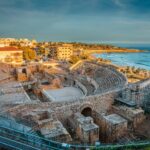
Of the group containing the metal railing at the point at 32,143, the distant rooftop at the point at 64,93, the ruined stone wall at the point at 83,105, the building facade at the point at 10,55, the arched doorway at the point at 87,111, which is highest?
the building facade at the point at 10,55

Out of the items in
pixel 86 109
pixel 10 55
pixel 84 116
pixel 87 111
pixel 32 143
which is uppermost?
pixel 10 55

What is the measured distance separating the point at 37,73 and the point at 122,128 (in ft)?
80.1

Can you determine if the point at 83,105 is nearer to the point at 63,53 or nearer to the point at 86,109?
the point at 86,109

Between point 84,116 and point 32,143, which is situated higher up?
point 32,143

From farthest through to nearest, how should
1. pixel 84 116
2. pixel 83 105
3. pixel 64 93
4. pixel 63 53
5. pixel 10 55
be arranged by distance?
pixel 63 53, pixel 10 55, pixel 64 93, pixel 83 105, pixel 84 116

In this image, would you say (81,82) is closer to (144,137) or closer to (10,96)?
(10,96)

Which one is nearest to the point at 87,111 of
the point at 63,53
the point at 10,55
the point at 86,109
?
the point at 86,109

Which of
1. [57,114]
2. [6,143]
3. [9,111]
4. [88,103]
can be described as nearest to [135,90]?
[88,103]

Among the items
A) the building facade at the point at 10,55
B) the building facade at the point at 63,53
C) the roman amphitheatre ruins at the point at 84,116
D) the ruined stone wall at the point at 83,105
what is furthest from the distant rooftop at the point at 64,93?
the building facade at the point at 63,53

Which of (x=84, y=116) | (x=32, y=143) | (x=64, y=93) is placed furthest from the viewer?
(x=64, y=93)

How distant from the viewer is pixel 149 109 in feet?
48.8

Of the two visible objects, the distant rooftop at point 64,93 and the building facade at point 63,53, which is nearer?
the distant rooftop at point 64,93

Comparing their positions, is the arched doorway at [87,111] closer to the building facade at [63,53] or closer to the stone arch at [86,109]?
the stone arch at [86,109]

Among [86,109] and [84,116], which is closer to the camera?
[84,116]
